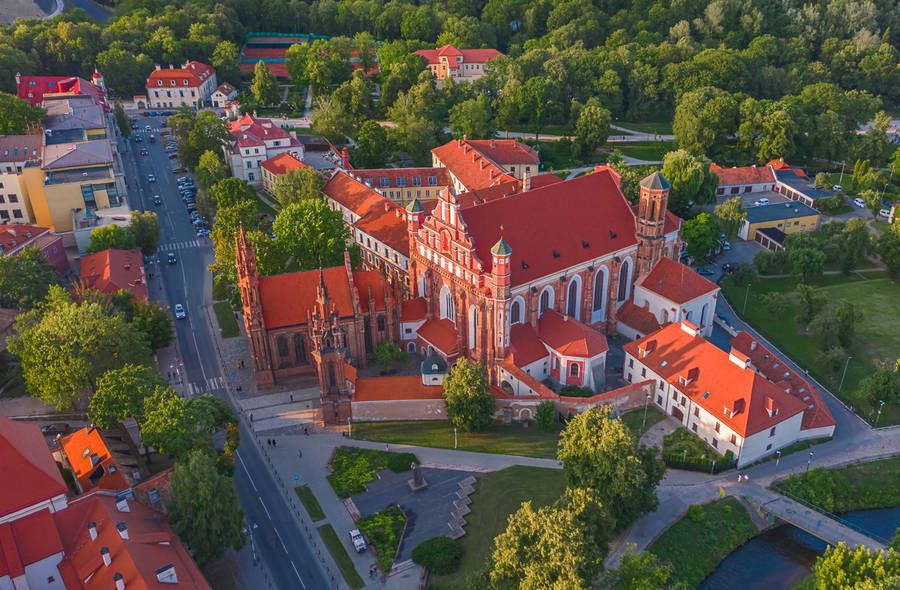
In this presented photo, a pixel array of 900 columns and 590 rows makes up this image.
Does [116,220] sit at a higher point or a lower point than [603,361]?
higher

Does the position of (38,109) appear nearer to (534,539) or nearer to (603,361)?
(603,361)

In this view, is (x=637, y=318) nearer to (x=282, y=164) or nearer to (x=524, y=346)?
(x=524, y=346)

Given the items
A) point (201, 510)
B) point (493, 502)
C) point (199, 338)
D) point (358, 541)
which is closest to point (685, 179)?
point (493, 502)

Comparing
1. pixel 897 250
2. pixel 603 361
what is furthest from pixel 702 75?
pixel 603 361

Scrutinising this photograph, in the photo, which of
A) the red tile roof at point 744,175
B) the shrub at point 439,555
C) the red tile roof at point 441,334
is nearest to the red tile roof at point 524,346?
the red tile roof at point 441,334

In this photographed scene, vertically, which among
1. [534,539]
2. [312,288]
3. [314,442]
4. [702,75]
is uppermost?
[702,75]

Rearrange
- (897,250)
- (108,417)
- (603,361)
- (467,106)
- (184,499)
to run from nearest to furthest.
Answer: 1. (184,499)
2. (108,417)
3. (603,361)
4. (897,250)
5. (467,106)

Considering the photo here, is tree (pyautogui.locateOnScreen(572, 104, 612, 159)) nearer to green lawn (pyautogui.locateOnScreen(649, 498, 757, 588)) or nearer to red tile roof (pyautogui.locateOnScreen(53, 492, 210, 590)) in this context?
green lawn (pyautogui.locateOnScreen(649, 498, 757, 588))

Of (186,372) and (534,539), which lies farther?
(186,372)
